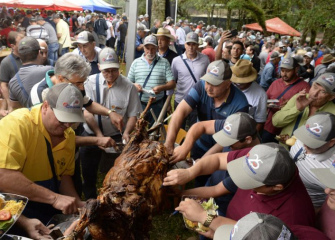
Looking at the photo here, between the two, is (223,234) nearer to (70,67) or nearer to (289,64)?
(70,67)

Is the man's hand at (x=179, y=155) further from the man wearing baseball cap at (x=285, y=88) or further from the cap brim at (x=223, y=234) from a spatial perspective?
the man wearing baseball cap at (x=285, y=88)

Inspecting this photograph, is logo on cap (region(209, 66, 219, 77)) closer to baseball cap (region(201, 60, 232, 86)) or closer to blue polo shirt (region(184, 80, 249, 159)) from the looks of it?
baseball cap (region(201, 60, 232, 86))

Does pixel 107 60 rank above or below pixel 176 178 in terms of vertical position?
above

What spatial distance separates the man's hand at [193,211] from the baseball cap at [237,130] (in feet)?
2.76

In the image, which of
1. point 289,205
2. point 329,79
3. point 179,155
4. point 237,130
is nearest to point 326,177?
point 289,205

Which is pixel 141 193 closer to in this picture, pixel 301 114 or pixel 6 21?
pixel 301 114

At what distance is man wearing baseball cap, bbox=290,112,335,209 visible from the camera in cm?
281

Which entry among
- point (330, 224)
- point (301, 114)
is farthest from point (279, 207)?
point (301, 114)

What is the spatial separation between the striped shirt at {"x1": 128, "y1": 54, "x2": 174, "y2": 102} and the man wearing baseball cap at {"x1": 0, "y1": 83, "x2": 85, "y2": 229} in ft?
8.77

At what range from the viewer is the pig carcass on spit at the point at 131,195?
2.09m

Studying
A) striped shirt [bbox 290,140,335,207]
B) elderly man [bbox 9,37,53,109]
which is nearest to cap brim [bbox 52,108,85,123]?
elderly man [bbox 9,37,53,109]

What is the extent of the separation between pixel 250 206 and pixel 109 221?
108cm

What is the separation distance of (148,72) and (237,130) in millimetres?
2794

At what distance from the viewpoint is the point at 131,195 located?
2.38 meters
